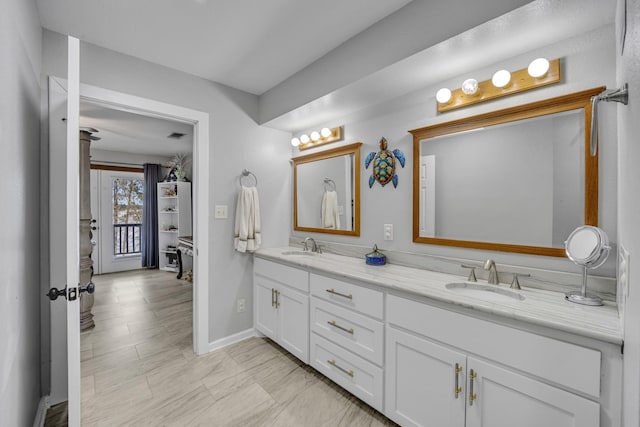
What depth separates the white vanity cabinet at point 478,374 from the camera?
100 cm

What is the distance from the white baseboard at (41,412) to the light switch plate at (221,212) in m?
1.58

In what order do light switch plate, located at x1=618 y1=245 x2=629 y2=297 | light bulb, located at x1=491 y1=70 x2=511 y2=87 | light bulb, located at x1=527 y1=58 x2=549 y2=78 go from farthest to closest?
1. light bulb, located at x1=491 y1=70 x2=511 y2=87
2. light bulb, located at x1=527 y1=58 x2=549 y2=78
3. light switch plate, located at x1=618 y1=245 x2=629 y2=297

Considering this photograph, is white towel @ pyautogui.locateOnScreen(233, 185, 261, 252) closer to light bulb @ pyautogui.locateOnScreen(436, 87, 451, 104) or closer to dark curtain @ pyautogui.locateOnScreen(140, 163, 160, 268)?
light bulb @ pyautogui.locateOnScreen(436, 87, 451, 104)

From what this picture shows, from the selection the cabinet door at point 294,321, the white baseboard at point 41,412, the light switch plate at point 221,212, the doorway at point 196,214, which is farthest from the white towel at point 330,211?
the white baseboard at point 41,412

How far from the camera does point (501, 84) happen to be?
1.52 metres

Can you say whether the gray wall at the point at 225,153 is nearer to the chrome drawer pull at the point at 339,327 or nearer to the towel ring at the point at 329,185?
the towel ring at the point at 329,185

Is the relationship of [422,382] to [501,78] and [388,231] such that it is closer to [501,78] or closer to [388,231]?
[388,231]

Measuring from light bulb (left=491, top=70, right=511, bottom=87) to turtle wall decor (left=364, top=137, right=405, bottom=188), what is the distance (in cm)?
68

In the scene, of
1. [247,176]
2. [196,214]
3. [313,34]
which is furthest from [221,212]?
[313,34]

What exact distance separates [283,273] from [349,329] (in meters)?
A: 0.76

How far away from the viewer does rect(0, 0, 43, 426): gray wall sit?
3.09 ft

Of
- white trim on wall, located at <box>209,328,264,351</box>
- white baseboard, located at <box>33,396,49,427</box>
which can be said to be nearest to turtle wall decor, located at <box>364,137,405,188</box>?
white trim on wall, located at <box>209,328,264,351</box>

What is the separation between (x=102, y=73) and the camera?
6.41 ft

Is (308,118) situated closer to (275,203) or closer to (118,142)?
(275,203)
